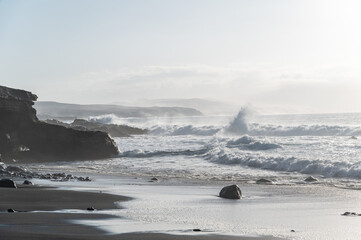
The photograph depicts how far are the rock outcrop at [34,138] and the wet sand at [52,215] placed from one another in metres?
14.6

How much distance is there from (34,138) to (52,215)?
2109cm

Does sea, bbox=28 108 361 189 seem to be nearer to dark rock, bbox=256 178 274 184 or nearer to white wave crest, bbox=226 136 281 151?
white wave crest, bbox=226 136 281 151

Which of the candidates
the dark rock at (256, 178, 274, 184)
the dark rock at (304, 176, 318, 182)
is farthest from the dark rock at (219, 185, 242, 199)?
the dark rock at (304, 176, 318, 182)

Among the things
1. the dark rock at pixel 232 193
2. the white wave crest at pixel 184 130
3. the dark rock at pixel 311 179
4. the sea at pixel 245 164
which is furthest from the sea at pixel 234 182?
the white wave crest at pixel 184 130

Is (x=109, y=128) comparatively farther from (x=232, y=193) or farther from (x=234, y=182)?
(x=232, y=193)

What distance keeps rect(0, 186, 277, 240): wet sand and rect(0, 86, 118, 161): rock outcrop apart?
14634 millimetres

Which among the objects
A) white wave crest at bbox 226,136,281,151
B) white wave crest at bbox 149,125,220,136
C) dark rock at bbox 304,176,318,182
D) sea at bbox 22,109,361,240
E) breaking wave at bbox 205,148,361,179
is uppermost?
white wave crest at bbox 149,125,220,136

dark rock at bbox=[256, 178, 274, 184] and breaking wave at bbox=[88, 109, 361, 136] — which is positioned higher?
breaking wave at bbox=[88, 109, 361, 136]

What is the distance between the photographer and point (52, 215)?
11523 mm

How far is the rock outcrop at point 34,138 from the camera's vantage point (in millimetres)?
30500

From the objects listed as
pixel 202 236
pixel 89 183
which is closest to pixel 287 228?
pixel 202 236

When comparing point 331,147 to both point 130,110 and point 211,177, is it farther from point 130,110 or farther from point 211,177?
point 130,110

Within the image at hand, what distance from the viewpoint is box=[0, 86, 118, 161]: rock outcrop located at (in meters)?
30.5

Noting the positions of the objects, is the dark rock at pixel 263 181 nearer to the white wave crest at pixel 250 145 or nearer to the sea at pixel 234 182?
the sea at pixel 234 182
